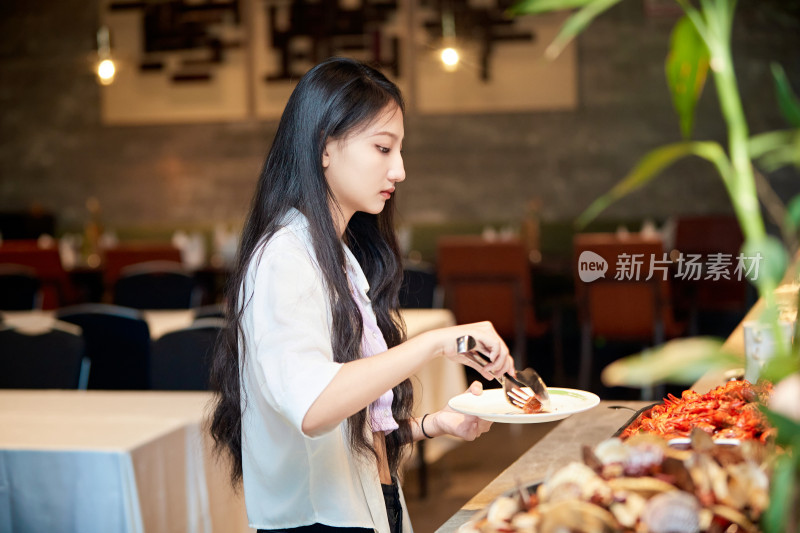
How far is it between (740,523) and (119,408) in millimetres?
1906

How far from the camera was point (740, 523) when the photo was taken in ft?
2.56

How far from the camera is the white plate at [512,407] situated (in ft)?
4.04

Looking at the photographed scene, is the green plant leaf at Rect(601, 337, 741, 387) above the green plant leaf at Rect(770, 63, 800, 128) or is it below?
below

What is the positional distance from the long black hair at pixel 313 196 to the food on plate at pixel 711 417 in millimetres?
415

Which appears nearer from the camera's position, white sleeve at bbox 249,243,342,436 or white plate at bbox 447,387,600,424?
white sleeve at bbox 249,243,342,436

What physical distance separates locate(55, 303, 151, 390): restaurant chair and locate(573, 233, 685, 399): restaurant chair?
2418mm

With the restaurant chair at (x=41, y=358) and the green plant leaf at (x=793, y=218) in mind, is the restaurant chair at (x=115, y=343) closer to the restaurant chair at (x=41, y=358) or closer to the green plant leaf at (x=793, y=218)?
the restaurant chair at (x=41, y=358)

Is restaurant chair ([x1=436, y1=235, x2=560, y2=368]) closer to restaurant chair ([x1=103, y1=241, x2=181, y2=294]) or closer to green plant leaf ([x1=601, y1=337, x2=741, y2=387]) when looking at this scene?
restaurant chair ([x1=103, y1=241, x2=181, y2=294])

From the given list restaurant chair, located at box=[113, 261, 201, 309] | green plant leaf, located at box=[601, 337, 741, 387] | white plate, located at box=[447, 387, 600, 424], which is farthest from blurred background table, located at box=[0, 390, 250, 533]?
restaurant chair, located at box=[113, 261, 201, 309]

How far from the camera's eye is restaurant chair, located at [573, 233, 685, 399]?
16.1ft

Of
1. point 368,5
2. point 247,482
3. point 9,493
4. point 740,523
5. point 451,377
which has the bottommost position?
point 451,377

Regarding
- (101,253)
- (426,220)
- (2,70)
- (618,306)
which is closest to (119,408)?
(618,306)

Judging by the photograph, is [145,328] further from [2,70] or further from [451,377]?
[2,70]

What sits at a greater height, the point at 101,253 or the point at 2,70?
the point at 2,70
